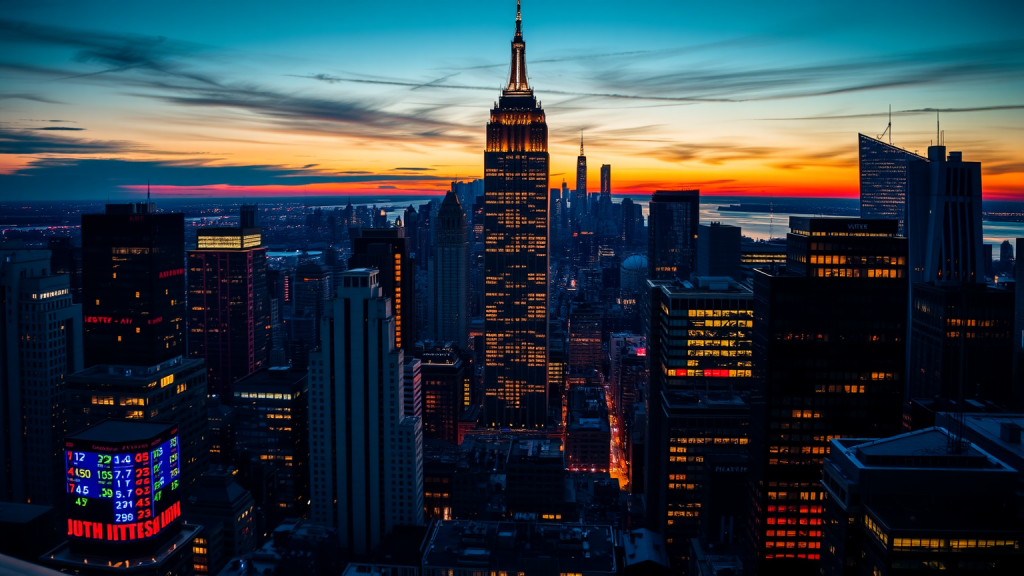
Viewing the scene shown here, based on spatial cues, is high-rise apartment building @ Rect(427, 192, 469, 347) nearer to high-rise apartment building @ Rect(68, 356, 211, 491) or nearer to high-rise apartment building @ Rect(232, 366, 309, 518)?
high-rise apartment building @ Rect(232, 366, 309, 518)

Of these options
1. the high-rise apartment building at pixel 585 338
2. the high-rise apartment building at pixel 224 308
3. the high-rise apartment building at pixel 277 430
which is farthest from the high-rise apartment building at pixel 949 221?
the high-rise apartment building at pixel 224 308

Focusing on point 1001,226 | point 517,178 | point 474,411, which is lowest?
point 474,411

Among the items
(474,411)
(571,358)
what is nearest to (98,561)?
(474,411)

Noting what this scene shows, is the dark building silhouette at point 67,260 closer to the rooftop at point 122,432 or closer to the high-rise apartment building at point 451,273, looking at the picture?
the rooftop at point 122,432

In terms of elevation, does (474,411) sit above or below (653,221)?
below

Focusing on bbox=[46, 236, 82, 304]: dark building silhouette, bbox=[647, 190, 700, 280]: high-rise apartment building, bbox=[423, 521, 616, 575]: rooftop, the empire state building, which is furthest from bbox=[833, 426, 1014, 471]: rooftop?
bbox=[647, 190, 700, 280]: high-rise apartment building

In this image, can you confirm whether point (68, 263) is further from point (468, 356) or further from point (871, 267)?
point (871, 267)
